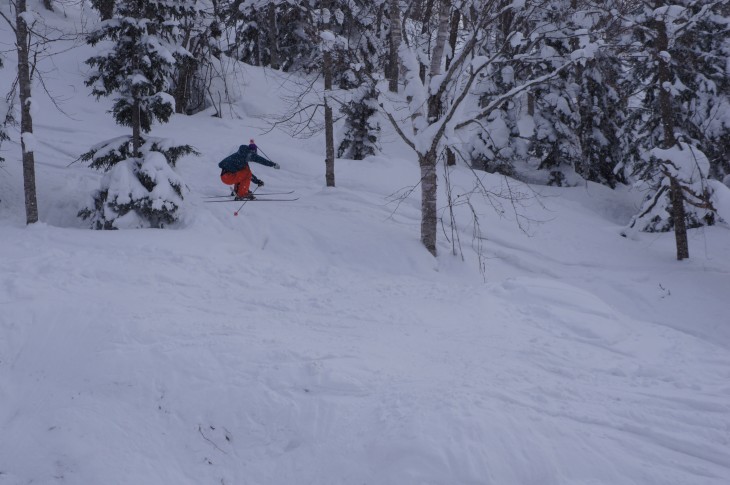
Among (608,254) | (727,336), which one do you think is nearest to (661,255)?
(608,254)

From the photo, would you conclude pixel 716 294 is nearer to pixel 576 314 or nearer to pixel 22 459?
pixel 576 314

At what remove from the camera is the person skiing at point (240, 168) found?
12.8 metres

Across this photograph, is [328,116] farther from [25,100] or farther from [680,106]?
[680,106]

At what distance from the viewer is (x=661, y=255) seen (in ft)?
42.1

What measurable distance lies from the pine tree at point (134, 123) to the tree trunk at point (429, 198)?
5101 millimetres

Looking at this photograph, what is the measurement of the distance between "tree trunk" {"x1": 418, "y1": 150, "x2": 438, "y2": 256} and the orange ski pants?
471cm

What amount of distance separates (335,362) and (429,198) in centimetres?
593

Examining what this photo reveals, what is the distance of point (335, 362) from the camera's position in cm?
559

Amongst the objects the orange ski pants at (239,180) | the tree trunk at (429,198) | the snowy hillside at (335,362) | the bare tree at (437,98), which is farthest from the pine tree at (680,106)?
the orange ski pants at (239,180)

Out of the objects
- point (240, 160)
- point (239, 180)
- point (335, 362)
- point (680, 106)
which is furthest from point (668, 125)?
point (335, 362)

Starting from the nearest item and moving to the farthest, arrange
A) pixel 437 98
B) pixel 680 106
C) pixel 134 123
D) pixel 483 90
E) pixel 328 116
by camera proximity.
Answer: pixel 437 98 < pixel 134 123 < pixel 680 106 < pixel 328 116 < pixel 483 90

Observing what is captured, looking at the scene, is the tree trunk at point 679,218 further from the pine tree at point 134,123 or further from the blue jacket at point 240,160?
the pine tree at point 134,123

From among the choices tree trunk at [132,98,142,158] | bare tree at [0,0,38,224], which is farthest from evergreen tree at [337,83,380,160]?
bare tree at [0,0,38,224]

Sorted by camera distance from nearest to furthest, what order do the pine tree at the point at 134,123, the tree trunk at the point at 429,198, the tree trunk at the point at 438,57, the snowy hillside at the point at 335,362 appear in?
the snowy hillside at the point at 335,362
the tree trunk at the point at 438,57
the pine tree at the point at 134,123
the tree trunk at the point at 429,198
